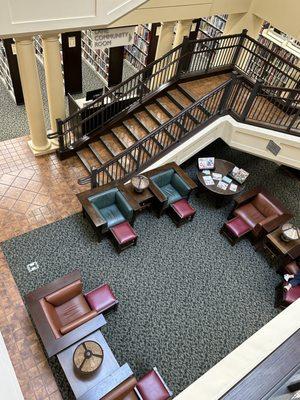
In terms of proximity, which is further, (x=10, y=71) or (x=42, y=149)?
(x=10, y=71)

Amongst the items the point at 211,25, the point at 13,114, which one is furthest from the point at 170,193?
the point at 211,25

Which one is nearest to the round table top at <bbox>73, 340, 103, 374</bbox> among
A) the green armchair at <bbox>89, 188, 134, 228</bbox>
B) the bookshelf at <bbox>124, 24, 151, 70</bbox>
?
the green armchair at <bbox>89, 188, 134, 228</bbox>

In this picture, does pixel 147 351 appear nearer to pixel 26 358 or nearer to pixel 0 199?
pixel 26 358

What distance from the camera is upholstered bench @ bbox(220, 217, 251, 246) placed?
6.15 metres

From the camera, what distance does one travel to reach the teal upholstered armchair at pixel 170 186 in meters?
6.20

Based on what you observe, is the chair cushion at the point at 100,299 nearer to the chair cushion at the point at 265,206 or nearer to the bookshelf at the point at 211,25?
the chair cushion at the point at 265,206

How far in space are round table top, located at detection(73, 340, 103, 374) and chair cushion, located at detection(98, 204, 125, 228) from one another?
2.18m

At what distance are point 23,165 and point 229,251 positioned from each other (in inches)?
185

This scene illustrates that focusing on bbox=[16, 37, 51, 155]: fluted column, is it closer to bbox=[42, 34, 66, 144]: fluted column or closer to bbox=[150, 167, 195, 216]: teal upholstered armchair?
bbox=[42, 34, 66, 144]: fluted column

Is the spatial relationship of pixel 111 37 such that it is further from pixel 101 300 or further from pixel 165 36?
pixel 101 300

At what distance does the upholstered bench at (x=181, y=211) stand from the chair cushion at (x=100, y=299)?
2.11m

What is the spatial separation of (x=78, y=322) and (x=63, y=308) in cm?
49

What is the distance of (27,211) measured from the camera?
6113mm

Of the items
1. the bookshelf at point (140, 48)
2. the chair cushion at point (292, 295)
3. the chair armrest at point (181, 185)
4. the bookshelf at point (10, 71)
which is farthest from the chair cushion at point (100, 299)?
the bookshelf at point (140, 48)
